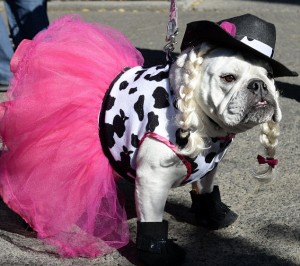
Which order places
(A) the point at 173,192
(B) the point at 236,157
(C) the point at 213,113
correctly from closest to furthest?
(C) the point at 213,113
(A) the point at 173,192
(B) the point at 236,157

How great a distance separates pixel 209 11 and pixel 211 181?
570 centimetres

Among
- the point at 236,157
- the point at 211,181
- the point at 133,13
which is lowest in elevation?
the point at 133,13

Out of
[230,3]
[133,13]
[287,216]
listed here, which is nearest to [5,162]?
[287,216]

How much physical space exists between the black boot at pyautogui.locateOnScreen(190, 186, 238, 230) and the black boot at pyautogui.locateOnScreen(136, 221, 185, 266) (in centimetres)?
40

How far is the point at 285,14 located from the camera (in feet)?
27.1

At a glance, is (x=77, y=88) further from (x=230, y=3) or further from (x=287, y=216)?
(x=230, y=3)

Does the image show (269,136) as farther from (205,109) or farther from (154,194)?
(154,194)

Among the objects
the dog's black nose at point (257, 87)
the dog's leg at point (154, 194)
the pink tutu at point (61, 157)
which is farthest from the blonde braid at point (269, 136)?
the pink tutu at point (61, 157)

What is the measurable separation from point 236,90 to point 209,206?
0.80 metres

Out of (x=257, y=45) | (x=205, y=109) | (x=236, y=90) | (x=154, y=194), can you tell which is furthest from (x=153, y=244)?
(x=257, y=45)

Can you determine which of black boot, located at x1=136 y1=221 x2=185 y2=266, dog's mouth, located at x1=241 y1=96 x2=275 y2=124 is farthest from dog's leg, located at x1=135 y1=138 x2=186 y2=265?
dog's mouth, located at x1=241 y1=96 x2=275 y2=124

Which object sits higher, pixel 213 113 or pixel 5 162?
pixel 213 113

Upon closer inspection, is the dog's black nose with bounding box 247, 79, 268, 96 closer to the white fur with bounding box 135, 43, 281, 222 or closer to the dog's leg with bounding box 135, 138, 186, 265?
the white fur with bounding box 135, 43, 281, 222

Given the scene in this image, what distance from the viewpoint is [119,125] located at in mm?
2650
